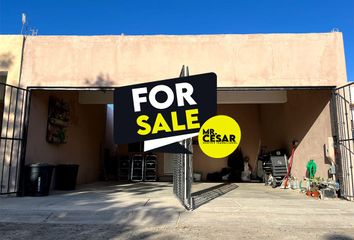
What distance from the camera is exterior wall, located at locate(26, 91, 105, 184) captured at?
9.08m

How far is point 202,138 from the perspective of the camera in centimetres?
623

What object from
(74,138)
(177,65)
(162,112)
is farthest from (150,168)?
(162,112)

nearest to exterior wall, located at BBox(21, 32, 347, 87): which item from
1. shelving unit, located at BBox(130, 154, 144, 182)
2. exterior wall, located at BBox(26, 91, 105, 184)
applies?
exterior wall, located at BBox(26, 91, 105, 184)

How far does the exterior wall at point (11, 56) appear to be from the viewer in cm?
873

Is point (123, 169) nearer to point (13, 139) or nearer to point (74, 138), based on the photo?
point (74, 138)

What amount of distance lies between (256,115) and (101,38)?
9.54 metres

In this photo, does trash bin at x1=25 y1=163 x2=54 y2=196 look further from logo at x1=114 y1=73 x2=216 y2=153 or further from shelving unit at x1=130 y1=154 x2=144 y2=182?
shelving unit at x1=130 y1=154 x2=144 y2=182

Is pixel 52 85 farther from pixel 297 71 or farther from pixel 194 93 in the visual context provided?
pixel 297 71

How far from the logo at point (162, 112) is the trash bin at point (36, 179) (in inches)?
144

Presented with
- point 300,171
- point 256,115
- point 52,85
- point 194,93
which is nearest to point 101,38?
point 52,85

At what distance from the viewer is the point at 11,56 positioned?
8.80 m

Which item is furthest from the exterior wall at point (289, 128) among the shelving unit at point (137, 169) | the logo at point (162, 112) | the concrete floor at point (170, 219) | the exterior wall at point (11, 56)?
the exterior wall at point (11, 56)

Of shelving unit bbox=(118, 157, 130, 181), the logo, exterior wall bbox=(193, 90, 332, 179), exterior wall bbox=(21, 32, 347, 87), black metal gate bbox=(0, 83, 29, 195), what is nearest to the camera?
the logo

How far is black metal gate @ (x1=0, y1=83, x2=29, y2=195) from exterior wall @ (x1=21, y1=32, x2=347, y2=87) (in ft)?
1.54
